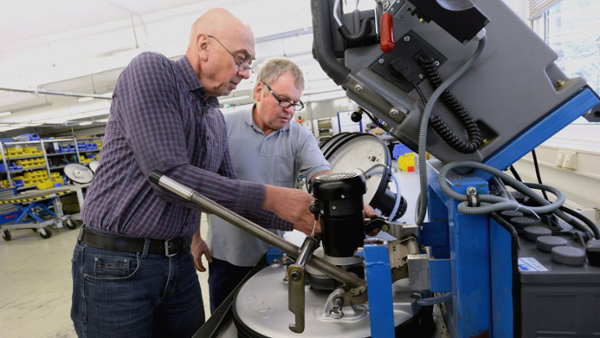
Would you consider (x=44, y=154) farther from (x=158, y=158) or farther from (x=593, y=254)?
(x=593, y=254)

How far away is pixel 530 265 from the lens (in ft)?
1.57

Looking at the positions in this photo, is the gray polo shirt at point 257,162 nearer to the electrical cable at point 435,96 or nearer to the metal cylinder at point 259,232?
the metal cylinder at point 259,232

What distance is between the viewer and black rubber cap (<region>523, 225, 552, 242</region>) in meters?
0.55

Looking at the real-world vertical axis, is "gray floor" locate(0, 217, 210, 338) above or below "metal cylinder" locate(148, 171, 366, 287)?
below

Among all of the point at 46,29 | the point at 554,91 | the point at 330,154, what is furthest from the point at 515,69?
the point at 46,29

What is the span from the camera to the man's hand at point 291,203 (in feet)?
2.48

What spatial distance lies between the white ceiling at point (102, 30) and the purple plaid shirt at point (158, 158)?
11.2 ft

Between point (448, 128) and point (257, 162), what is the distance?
912mm

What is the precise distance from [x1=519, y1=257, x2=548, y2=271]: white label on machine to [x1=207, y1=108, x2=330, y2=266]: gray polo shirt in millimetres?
926

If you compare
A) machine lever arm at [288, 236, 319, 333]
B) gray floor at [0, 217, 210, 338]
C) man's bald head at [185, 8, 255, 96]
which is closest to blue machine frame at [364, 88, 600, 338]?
machine lever arm at [288, 236, 319, 333]

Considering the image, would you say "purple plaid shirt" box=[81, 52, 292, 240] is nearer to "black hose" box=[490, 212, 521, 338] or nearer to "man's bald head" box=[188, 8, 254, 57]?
"man's bald head" box=[188, 8, 254, 57]

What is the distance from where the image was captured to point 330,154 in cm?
164

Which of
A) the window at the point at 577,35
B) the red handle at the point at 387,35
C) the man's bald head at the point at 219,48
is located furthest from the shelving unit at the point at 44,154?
the red handle at the point at 387,35

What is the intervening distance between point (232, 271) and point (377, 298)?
0.96 metres
